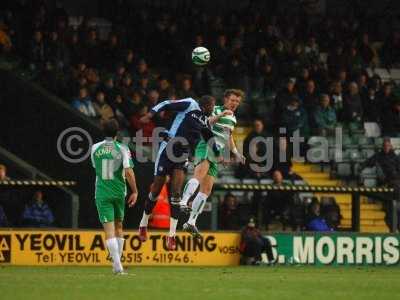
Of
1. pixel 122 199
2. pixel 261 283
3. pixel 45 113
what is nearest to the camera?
pixel 261 283

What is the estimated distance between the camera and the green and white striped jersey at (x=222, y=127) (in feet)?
63.0

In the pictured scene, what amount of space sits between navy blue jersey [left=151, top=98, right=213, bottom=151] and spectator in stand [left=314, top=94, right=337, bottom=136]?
8.84m

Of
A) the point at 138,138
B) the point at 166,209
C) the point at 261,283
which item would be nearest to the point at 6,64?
the point at 138,138

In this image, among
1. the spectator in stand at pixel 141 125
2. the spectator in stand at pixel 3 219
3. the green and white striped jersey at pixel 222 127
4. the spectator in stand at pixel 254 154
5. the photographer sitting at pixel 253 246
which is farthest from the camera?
the spectator in stand at pixel 254 154

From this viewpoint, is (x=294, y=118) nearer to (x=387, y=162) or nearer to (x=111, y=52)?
(x=387, y=162)

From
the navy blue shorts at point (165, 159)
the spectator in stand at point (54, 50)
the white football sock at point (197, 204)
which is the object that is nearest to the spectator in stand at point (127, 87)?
the spectator in stand at point (54, 50)

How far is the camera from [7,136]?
23.7 meters

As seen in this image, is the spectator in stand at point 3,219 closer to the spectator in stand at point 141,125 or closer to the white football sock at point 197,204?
the spectator in stand at point 141,125

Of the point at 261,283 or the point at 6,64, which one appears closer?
the point at 261,283

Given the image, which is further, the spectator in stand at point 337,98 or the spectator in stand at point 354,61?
the spectator in stand at point 354,61

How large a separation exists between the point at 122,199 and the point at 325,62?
1390cm

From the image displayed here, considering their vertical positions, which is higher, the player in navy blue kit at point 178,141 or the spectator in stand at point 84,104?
the spectator in stand at point 84,104

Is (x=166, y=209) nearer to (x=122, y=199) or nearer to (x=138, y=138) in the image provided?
(x=138, y=138)

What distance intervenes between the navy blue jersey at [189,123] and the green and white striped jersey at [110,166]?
153 cm
